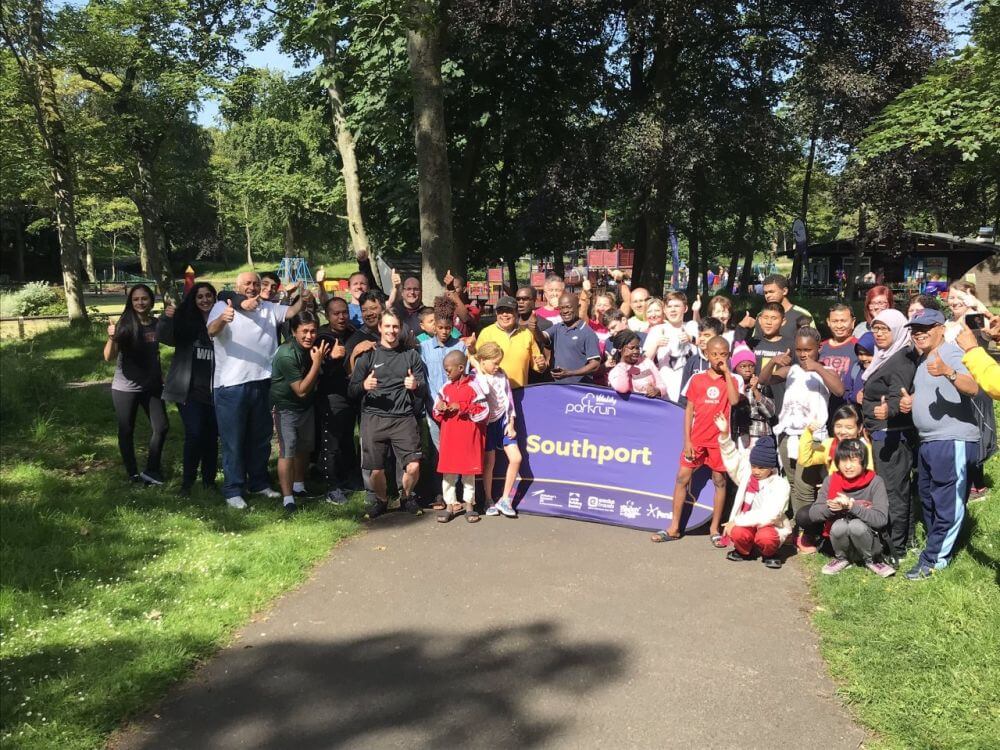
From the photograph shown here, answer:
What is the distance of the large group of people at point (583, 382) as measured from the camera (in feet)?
18.7

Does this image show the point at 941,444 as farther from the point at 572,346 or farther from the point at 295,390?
the point at 295,390

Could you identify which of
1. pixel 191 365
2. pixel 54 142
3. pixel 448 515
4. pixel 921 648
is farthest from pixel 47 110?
pixel 921 648

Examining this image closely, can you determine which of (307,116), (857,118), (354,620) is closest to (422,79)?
(354,620)

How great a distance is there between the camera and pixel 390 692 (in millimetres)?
4148

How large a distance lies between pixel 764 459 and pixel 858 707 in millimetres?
2422

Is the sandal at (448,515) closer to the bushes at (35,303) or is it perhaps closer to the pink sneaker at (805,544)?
the pink sneaker at (805,544)

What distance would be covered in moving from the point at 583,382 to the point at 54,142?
15.8m

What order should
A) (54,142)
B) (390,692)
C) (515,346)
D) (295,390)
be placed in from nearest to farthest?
1. (390,692)
2. (295,390)
3. (515,346)
4. (54,142)

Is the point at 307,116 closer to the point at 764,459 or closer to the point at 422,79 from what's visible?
the point at 422,79

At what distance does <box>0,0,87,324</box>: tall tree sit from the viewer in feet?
54.7

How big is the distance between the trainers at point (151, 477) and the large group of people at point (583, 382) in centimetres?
3

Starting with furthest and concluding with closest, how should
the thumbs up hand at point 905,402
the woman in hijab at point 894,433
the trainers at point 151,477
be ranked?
the trainers at point 151,477
the woman in hijab at point 894,433
the thumbs up hand at point 905,402

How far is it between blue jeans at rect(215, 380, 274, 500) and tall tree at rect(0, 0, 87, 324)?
12000 mm

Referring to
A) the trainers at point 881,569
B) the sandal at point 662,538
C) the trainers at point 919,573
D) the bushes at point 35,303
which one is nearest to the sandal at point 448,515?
the sandal at point 662,538
